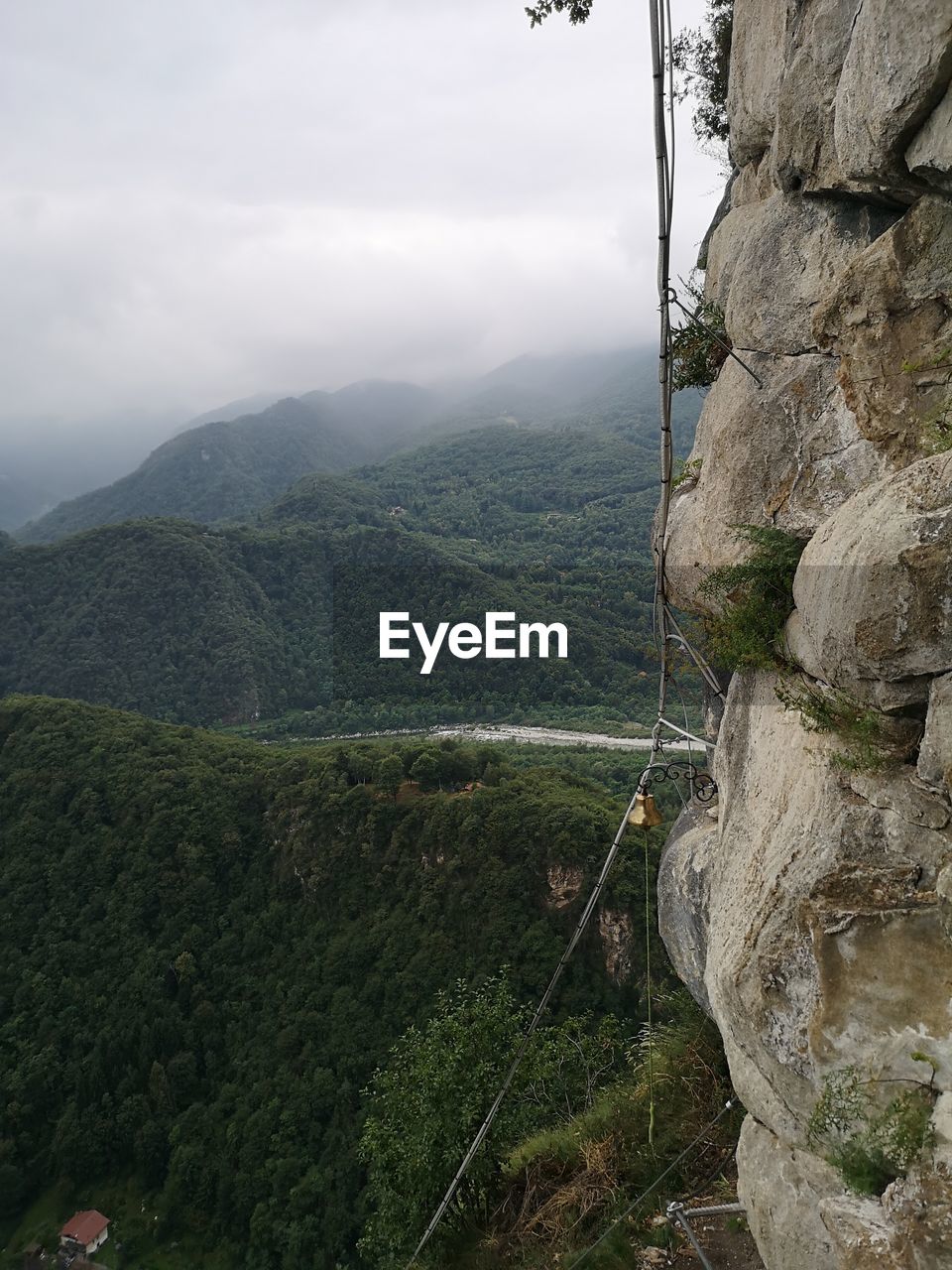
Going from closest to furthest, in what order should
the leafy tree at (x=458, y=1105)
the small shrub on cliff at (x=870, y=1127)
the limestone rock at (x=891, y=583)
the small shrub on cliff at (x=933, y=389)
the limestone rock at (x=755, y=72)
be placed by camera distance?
the small shrub on cliff at (x=870, y=1127) < the limestone rock at (x=891, y=583) < the small shrub on cliff at (x=933, y=389) < the limestone rock at (x=755, y=72) < the leafy tree at (x=458, y=1105)

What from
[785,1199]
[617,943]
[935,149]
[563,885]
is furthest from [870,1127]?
[563,885]

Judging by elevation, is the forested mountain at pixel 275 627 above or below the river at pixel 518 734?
above

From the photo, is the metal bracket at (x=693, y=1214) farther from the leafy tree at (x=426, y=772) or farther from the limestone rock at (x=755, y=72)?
the leafy tree at (x=426, y=772)

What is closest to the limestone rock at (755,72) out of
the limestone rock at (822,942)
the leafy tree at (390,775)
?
the limestone rock at (822,942)

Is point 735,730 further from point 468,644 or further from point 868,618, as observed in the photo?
point 468,644

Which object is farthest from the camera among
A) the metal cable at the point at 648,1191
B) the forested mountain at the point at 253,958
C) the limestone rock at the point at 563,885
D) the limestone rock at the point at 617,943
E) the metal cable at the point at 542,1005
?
the limestone rock at the point at 563,885
